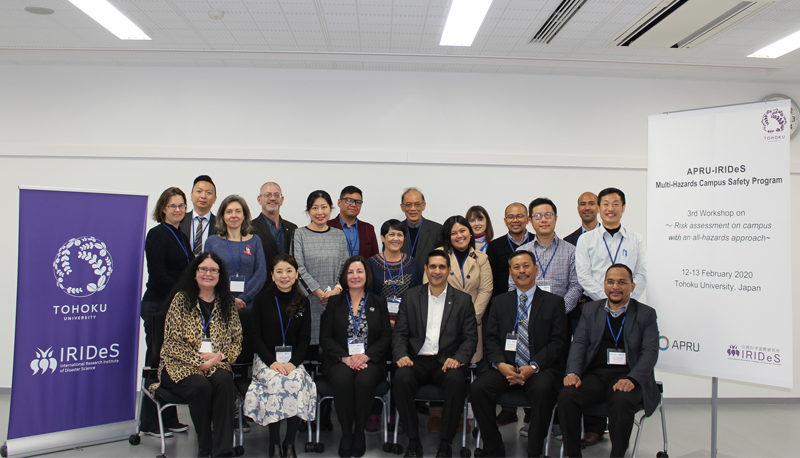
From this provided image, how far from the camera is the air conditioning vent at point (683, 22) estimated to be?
370 cm

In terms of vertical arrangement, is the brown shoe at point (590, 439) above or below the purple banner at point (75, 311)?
below

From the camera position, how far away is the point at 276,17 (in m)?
4.03

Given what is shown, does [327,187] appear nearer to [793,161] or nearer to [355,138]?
[355,138]

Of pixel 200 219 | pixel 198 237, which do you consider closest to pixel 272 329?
pixel 198 237

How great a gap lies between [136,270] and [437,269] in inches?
89.9

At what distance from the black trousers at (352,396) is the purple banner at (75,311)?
1.58 meters

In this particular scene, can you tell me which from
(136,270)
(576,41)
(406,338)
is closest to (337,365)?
(406,338)

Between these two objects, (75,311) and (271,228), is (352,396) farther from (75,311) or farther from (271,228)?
(75,311)

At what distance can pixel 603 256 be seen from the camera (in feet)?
12.2

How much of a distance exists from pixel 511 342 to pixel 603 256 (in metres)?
1.00

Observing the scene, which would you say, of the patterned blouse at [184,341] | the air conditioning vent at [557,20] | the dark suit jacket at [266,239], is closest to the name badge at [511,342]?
the dark suit jacket at [266,239]

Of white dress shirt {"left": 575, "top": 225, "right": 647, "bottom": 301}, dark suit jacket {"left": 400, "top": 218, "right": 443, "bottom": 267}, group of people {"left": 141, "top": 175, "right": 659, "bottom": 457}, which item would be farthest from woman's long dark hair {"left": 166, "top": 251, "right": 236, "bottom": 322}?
white dress shirt {"left": 575, "top": 225, "right": 647, "bottom": 301}

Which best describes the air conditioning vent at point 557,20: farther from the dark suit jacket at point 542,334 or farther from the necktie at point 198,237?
the necktie at point 198,237

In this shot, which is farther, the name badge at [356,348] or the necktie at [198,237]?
the necktie at [198,237]
